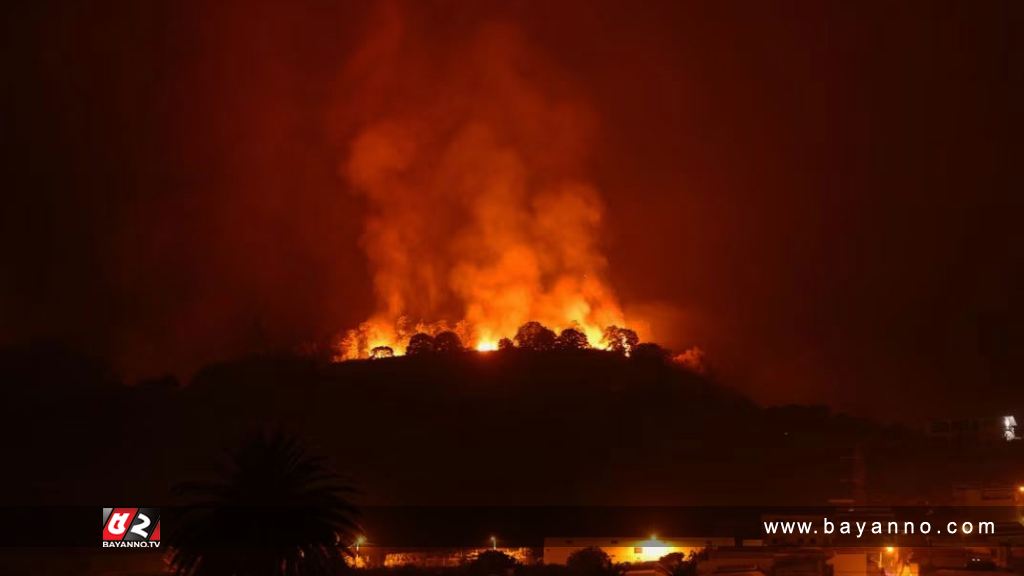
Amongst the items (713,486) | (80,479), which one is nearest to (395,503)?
(713,486)

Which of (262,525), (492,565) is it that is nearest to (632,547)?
(492,565)

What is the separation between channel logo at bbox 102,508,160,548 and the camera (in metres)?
60.1

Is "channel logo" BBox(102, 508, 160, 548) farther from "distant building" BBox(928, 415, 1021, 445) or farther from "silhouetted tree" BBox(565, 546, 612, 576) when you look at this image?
"distant building" BBox(928, 415, 1021, 445)

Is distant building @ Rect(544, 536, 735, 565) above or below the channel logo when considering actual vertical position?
below

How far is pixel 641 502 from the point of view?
126 meters

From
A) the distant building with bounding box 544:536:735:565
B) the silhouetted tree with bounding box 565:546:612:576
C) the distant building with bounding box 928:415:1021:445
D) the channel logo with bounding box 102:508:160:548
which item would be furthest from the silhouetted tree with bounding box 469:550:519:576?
the distant building with bounding box 928:415:1021:445

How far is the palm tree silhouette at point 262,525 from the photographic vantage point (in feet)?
130

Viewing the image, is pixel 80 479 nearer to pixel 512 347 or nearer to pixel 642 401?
pixel 512 347

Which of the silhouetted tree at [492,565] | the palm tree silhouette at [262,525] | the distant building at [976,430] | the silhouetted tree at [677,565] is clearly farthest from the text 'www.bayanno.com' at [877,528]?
the distant building at [976,430]

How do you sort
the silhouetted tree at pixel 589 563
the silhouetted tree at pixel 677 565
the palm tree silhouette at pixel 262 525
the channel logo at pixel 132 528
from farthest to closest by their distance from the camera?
the channel logo at pixel 132 528
the silhouetted tree at pixel 677 565
the silhouetted tree at pixel 589 563
the palm tree silhouette at pixel 262 525

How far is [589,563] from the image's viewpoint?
6412 centimetres

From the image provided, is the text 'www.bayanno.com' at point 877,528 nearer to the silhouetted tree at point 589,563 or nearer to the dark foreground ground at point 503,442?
the silhouetted tree at point 589,563

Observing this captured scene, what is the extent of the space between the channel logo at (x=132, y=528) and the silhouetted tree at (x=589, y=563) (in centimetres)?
1977

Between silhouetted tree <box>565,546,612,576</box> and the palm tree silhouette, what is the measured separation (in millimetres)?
20025
